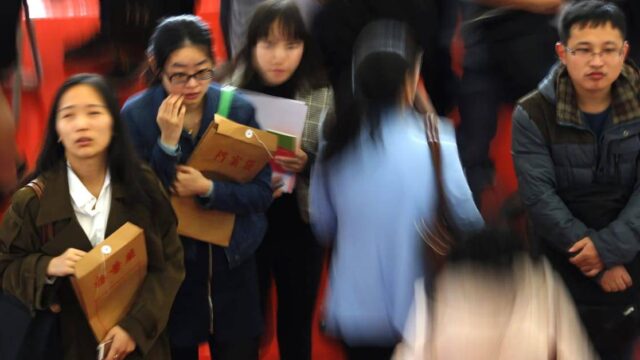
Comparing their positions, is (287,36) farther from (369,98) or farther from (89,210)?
(89,210)

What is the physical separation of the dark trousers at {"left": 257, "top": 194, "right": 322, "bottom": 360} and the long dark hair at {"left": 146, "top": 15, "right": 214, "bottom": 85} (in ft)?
2.20

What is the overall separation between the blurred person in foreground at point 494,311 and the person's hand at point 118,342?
1.06 metres

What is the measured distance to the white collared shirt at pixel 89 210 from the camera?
9.07ft

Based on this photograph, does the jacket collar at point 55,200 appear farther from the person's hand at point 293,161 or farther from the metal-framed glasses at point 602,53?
the metal-framed glasses at point 602,53

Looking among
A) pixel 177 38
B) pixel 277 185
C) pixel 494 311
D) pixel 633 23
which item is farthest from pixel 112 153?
pixel 633 23

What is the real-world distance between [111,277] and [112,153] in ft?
1.22

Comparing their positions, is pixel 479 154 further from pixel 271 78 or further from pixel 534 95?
pixel 271 78

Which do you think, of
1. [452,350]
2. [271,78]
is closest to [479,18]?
[271,78]

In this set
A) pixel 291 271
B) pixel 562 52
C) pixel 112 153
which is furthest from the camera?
pixel 291 271

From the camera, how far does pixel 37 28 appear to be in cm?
491

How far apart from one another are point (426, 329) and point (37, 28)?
3.52m

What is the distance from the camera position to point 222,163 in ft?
10.1

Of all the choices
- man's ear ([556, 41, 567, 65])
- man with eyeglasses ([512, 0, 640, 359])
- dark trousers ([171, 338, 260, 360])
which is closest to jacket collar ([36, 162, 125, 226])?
dark trousers ([171, 338, 260, 360])

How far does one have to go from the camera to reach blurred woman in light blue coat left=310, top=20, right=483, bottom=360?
108 inches
